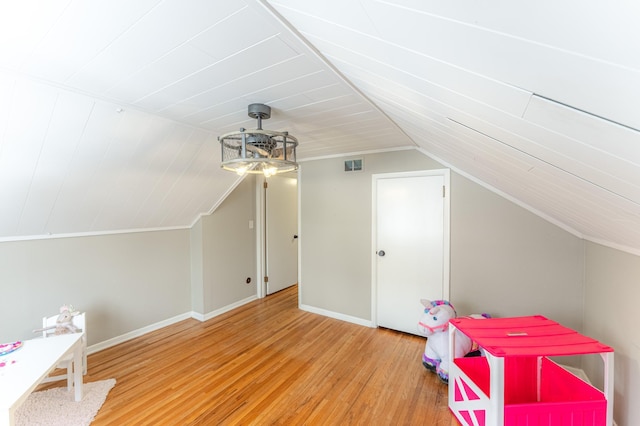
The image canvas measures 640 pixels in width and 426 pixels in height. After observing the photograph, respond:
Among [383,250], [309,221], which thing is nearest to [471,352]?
[383,250]

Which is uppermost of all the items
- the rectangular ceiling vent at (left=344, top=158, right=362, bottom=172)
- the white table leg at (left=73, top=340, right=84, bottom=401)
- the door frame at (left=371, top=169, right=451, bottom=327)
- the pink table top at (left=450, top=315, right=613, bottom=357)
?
the rectangular ceiling vent at (left=344, top=158, right=362, bottom=172)

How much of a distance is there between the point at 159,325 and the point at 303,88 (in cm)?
328

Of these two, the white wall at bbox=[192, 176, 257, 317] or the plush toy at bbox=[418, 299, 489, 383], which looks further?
the white wall at bbox=[192, 176, 257, 317]

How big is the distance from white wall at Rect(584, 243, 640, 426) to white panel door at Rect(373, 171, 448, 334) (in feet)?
3.63

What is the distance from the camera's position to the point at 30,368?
5.34 feet

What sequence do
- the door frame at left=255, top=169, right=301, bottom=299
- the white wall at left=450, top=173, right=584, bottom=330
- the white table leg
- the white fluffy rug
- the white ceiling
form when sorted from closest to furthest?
1. the white ceiling
2. the white fluffy rug
3. the white table leg
4. the white wall at left=450, top=173, right=584, bottom=330
5. the door frame at left=255, top=169, right=301, bottom=299

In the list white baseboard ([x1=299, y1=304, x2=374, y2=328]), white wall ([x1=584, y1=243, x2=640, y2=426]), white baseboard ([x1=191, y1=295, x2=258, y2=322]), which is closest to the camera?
white wall ([x1=584, y1=243, x2=640, y2=426])

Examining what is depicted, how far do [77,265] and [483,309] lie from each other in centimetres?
403

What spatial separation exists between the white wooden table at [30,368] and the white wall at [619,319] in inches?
129

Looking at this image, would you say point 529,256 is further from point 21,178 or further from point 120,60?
point 21,178

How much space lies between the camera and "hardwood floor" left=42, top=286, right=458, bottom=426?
6.22ft

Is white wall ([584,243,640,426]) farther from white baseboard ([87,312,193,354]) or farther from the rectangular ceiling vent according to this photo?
white baseboard ([87,312,193,354])

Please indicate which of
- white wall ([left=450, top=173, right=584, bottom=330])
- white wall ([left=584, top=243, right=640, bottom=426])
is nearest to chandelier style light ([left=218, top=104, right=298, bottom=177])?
white wall ([left=450, top=173, right=584, bottom=330])

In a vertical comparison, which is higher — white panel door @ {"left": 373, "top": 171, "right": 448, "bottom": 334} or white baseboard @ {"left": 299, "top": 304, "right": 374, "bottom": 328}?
white panel door @ {"left": 373, "top": 171, "right": 448, "bottom": 334}
